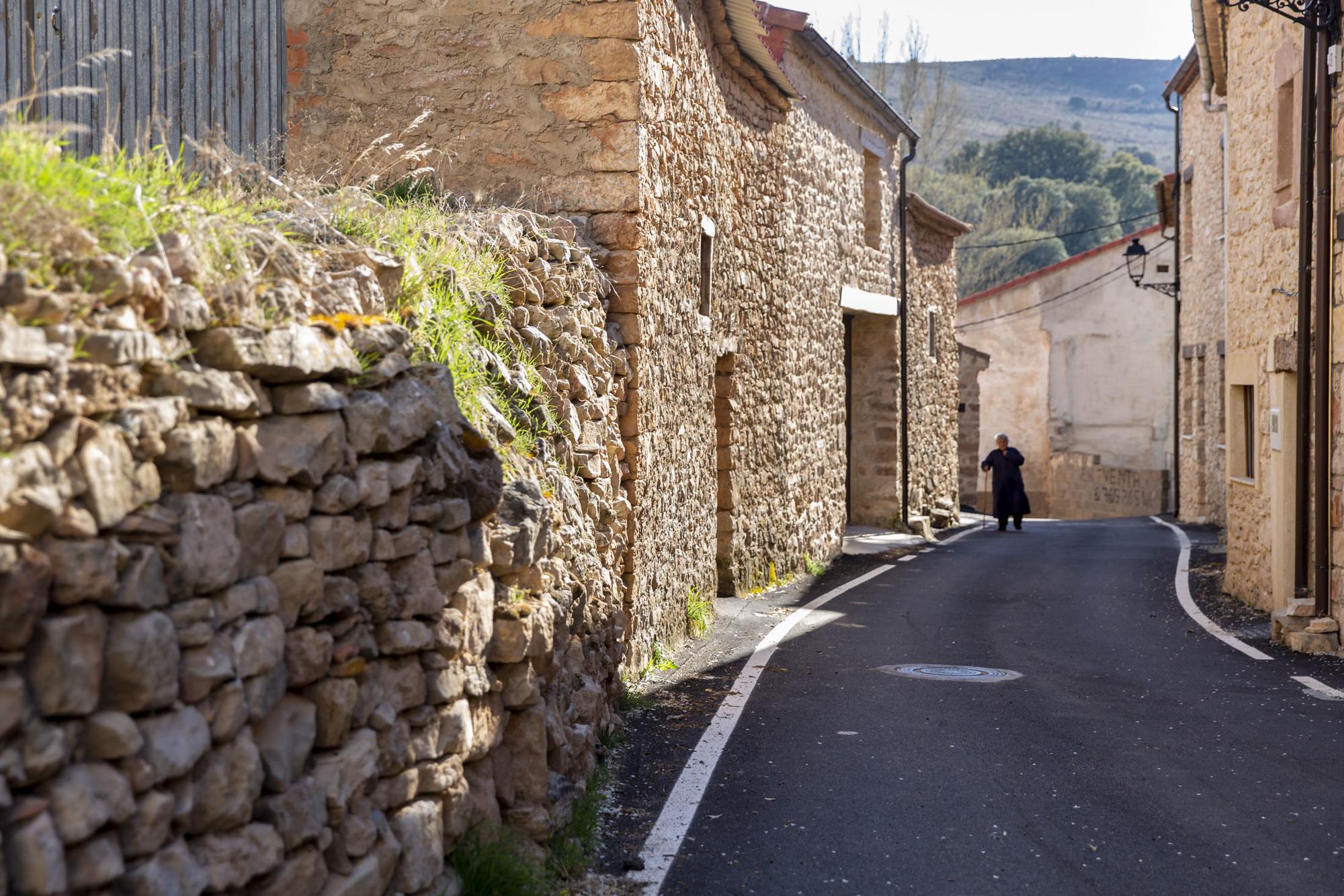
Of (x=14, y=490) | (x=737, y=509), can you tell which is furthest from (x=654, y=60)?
(x=14, y=490)

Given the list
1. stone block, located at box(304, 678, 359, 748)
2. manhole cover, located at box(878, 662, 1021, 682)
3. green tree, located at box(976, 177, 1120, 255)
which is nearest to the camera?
stone block, located at box(304, 678, 359, 748)

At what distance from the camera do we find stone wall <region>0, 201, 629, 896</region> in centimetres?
272

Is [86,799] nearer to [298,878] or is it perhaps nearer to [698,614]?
[298,878]

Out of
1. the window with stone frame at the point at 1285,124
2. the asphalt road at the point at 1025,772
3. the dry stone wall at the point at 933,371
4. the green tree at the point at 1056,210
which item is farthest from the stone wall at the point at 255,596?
the green tree at the point at 1056,210

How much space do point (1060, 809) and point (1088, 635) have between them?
5366 mm

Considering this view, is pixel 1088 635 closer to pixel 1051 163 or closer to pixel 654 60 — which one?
pixel 654 60

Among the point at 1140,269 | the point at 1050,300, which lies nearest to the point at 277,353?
the point at 1140,269

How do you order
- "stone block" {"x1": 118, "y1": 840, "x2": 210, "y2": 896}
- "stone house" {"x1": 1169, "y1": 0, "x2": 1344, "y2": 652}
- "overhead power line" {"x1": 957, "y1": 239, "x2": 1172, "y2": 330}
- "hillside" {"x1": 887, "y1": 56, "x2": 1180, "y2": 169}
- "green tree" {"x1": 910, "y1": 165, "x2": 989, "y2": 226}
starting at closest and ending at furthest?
"stone block" {"x1": 118, "y1": 840, "x2": 210, "y2": 896}, "stone house" {"x1": 1169, "y1": 0, "x2": 1344, "y2": 652}, "overhead power line" {"x1": 957, "y1": 239, "x2": 1172, "y2": 330}, "green tree" {"x1": 910, "y1": 165, "x2": 989, "y2": 226}, "hillside" {"x1": 887, "y1": 56, "x2": 1180, "y2": 169}

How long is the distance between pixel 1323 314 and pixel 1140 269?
2087cm

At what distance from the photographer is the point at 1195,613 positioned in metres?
12.4

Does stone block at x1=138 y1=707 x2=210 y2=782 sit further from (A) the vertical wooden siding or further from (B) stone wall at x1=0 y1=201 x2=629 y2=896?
(A) the vertical wooden siding

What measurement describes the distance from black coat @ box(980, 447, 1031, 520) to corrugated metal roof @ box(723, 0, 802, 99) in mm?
10965

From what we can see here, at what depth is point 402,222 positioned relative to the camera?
5855 millimetres

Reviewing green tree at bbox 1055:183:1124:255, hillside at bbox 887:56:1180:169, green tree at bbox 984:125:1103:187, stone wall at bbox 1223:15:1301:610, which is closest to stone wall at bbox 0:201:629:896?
stone wall at bbox 1223:15:1301:610
